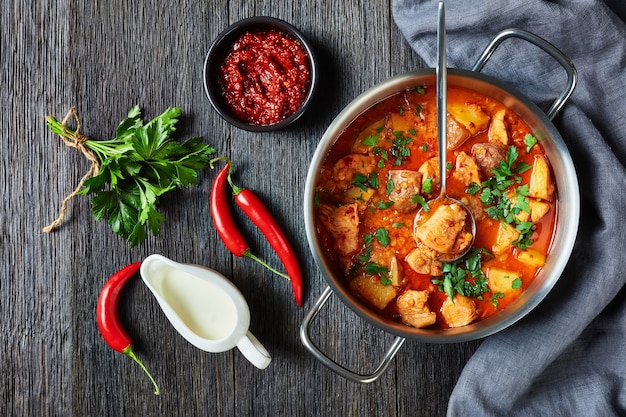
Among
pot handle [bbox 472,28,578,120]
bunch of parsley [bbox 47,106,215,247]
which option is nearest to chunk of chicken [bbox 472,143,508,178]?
pot handle [bbox 472,28,578,120]

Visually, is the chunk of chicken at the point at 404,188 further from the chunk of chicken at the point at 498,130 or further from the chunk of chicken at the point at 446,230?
the chunk of chicken at the point at 498,130

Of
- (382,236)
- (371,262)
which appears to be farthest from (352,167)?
(371,262)

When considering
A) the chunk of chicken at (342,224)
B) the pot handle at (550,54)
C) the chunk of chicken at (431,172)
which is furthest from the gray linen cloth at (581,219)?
the chunk of chicken at (342,224)

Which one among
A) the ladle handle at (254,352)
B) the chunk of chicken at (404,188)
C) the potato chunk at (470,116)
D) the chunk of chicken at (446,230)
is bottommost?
the ladle handle at (254,352)

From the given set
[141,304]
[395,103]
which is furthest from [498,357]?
[141,304]

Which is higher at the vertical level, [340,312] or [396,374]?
[340,312]

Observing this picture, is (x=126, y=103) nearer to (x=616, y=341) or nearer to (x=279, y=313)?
(x=279, y=313)

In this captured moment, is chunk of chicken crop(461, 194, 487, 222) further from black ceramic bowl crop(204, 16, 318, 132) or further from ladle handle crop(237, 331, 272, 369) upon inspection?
ladle handle crop(237, 331, 272, 369)
